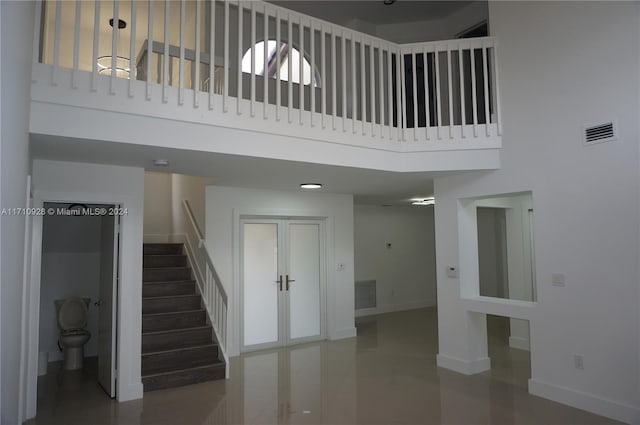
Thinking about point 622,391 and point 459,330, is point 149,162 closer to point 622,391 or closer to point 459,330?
point 459,330

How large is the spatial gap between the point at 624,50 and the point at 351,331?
5.33m

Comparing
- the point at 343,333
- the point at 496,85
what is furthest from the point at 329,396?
the point at 496,85

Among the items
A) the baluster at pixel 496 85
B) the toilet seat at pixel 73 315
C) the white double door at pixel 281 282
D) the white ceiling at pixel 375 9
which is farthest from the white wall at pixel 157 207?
the baluster at pixel 496 85

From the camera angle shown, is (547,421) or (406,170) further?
(406,170)

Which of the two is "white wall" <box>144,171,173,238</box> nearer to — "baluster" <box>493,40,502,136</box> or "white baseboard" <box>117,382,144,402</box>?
"white baseboard" <box>117,382,144,402</box>

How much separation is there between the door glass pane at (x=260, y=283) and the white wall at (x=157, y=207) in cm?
225

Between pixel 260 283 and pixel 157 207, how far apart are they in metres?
2.92

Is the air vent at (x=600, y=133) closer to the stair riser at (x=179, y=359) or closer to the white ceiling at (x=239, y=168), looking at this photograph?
the white ceiling at (x=239, y=168)

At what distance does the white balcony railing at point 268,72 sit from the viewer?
3309 mm

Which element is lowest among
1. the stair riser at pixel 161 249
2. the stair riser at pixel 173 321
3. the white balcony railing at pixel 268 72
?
the stair riser at pixel 173 321

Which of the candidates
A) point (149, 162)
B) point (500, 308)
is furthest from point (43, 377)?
point (500, 308)

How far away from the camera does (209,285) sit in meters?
5.41

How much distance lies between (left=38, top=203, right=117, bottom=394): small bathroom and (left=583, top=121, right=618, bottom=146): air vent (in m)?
5.57

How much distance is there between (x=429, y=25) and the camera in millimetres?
6840
